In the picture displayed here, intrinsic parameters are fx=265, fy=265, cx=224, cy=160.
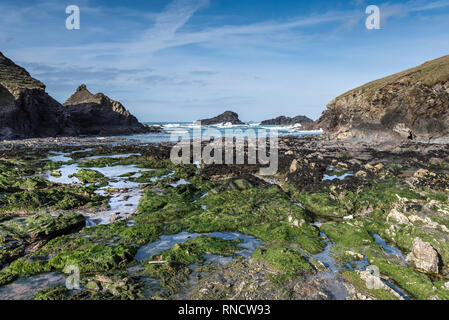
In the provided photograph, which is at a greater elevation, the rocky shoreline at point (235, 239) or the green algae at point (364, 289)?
the rocky shoreline at point (235, 239)

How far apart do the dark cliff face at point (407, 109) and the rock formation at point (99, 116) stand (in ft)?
204

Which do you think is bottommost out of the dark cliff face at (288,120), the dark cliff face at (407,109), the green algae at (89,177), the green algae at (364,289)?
the green algae at (364,289)

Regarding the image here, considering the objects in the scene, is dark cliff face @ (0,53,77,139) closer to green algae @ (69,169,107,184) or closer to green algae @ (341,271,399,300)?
green algae @ (69,169,107,184)

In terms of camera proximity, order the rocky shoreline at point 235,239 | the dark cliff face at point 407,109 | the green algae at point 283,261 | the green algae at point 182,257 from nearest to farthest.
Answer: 1. the rocky shoreline at point 235,239
2. the green algae at point 182,257
3. the green algae at point 283,261
4. the dark cliff face at point 407,109

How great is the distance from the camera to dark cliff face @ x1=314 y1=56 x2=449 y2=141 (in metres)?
37.2

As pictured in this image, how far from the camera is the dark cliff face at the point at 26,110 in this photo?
50.1 metres

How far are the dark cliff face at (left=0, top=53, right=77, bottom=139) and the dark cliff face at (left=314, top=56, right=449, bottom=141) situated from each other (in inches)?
2434

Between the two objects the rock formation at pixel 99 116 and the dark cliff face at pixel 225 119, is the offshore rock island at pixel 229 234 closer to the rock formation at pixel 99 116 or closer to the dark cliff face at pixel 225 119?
the rock formation at pixel 99 116

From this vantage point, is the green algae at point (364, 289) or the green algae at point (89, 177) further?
the green algae at point (89, 177)

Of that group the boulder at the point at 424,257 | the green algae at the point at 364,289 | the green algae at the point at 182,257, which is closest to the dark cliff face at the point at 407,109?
the boulder at the point at 424,257

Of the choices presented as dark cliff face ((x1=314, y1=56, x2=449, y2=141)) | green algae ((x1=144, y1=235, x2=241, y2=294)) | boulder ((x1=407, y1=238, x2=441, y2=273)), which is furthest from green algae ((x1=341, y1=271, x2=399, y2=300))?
dark cliff face ((x1=314, y1=56, x2=449, y2=141))

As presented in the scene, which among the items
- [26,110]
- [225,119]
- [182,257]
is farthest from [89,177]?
[225,119]

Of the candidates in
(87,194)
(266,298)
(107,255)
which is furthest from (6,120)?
(266,298)

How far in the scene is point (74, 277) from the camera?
7.14 m
